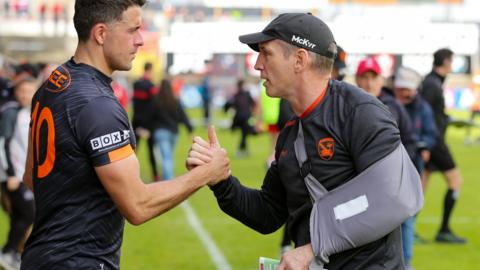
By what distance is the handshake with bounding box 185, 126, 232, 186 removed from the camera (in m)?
4.06

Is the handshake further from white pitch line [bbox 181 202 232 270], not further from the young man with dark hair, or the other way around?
white pitch line [bbox 181 202 232 270]

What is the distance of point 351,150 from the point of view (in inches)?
A: 147

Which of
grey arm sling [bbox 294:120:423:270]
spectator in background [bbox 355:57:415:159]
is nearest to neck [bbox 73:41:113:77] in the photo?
grey arm sling [bbox 294:120:423:270]

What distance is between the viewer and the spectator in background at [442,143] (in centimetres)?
1068

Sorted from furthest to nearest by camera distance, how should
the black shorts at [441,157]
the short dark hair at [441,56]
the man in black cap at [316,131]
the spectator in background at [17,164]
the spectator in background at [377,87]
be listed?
the short dark hair at [441,56] < the black shorts at [441,157] < the spectator in background at [17,164] < the spectator in background at [377,87] < the man in black cap at [316,131]

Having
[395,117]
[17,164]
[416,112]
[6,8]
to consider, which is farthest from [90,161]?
[6,8]

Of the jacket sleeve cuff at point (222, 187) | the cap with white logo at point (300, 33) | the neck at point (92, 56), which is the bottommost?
the jacket sleeve cuff at point (222, 187)

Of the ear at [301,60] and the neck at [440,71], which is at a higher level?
the ear at [301,60]

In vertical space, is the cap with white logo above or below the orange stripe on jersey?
above

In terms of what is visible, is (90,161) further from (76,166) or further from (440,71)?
(440,71)

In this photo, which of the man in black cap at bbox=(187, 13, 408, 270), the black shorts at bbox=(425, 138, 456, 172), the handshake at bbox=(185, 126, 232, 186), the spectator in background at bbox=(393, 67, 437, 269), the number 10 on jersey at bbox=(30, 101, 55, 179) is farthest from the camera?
the black shorts at bbox=(425, 138, 456, 172)

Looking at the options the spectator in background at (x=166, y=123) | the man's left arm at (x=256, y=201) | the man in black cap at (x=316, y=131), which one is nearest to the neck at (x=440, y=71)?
the spectator in background at (x=166, y=123)

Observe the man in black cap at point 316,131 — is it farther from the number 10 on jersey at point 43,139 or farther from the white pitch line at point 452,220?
the white pitch line at point 452,220

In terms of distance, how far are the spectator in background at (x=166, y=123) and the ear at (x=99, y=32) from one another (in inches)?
469
